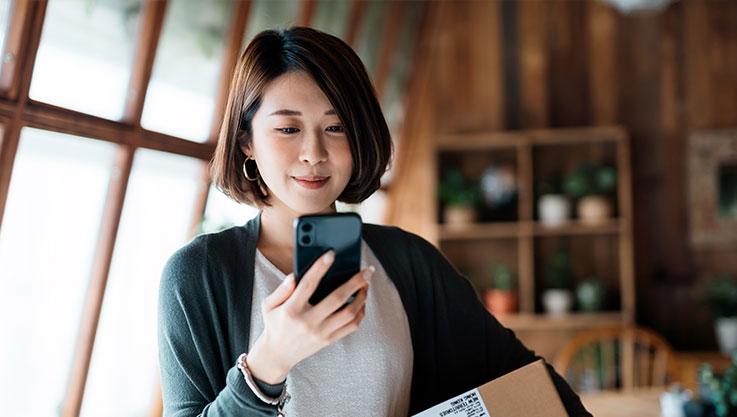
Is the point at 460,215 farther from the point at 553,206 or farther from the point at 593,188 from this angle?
the point at 593,188

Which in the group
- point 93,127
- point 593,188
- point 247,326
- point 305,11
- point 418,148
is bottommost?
point 247,326

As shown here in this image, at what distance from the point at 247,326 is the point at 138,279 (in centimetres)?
214

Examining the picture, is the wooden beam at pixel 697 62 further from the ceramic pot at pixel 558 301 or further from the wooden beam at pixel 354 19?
the wooden beam at pixel 354 19

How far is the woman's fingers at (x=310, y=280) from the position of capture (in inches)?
28.0

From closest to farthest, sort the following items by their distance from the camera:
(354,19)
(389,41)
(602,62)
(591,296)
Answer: (354,19), (591,296), (389,41), (602,62)

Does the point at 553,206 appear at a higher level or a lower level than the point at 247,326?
higher

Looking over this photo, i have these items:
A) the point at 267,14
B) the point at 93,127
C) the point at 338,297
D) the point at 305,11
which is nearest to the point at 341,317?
the point at 338,297

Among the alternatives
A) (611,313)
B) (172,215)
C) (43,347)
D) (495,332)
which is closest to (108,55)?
(172,215)

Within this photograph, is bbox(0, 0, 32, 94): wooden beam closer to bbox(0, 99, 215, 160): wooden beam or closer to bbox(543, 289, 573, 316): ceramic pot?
bbox(0, 99, 215, 160): wooden beam

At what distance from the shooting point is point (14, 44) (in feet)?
6.52

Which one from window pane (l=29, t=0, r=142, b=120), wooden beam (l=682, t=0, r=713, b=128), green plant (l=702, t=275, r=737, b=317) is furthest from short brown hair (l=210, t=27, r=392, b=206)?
wooden beam (l=682, t=0, r=713, b=128)

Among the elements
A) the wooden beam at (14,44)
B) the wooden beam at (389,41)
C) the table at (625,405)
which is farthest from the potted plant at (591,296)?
the wooden beam at (14,44)

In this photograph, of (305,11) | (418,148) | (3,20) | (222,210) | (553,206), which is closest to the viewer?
(3,20)

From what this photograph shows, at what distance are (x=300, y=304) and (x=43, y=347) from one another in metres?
2.16
